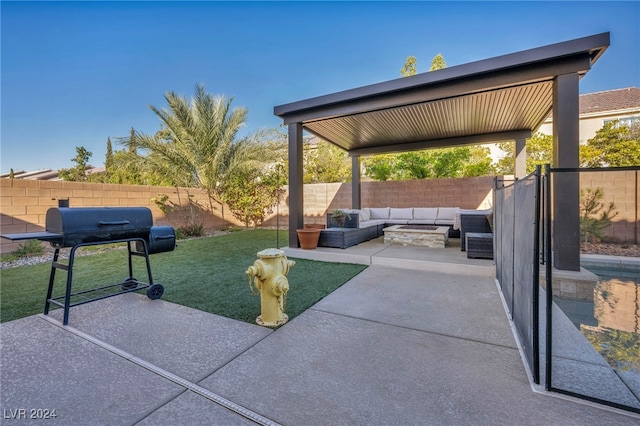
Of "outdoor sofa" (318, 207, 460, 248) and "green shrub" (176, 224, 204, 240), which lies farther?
"green shrub" (176, 224, 204, 240)

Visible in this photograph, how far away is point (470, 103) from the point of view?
5.82 meters

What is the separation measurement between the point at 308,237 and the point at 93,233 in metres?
4.01

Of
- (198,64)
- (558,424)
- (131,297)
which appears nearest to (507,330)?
(558,424)

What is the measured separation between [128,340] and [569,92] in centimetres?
635

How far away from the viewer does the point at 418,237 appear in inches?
271

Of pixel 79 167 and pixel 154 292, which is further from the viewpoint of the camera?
pixel 79 167

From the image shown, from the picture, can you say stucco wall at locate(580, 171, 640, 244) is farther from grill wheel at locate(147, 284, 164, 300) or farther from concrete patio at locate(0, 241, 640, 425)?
grill wheel at locate(147, 284, 164, 300)

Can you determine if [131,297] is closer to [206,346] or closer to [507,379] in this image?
[206,346]

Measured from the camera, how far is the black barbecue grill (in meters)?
2.73

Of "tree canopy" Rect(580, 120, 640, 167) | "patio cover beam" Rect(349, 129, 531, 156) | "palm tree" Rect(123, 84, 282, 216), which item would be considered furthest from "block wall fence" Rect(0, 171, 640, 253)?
"tree canopy" Rect(580, 120, 640, 167)

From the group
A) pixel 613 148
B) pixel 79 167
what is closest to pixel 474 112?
pixel 613 148

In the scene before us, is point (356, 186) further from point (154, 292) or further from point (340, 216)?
point (154, 292)

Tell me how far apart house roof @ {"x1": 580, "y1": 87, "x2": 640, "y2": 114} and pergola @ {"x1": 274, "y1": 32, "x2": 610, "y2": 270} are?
1078cm

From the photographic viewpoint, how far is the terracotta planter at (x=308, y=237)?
6.30m
